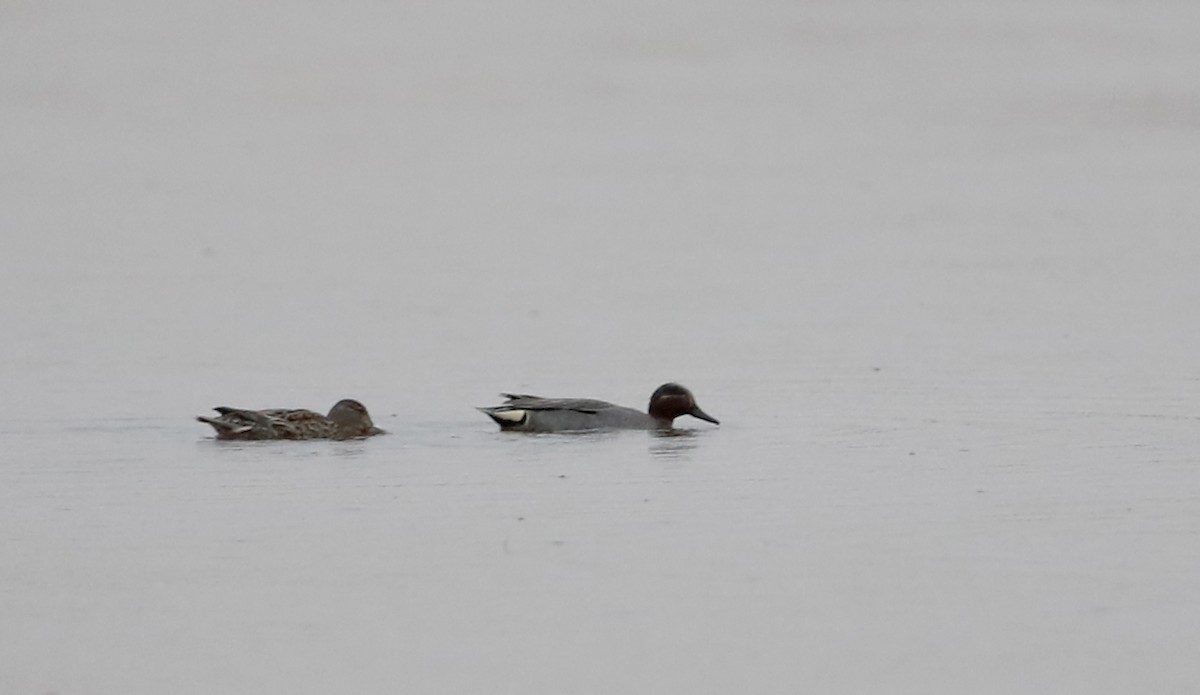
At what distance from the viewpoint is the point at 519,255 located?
61.2ft

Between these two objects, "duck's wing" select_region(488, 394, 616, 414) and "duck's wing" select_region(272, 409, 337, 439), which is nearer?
"duck's wing" select_region(272, 409, 337, 439)

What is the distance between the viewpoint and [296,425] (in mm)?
11188

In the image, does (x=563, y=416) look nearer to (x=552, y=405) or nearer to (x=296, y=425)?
(x=552, y=405)

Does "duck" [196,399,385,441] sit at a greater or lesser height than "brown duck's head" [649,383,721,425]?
lesser

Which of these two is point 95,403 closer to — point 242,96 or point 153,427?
point 153,427

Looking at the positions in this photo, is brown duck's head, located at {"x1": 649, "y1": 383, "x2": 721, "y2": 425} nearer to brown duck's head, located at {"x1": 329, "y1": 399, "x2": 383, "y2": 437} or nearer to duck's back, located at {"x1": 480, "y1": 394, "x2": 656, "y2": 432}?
duck's back, located at {"x1": 480, "y1": 394, "x2": 656, "y2": 432}

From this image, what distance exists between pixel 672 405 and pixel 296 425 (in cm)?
180

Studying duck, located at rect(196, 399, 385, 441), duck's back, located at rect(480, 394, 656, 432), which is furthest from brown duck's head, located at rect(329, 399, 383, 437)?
duck's back, located at rect(480, 394, 656, 432)

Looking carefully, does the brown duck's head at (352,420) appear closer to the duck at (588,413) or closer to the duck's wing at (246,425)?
the duck's wing at (246,425)

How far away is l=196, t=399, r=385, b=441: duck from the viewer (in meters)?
11.1

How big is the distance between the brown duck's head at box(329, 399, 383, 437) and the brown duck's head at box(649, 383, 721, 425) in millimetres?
1386

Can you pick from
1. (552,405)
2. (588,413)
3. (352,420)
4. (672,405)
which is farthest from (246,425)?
(672,405)

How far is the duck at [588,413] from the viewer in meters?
11.5

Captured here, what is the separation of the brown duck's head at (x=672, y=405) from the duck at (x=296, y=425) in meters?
1.38
